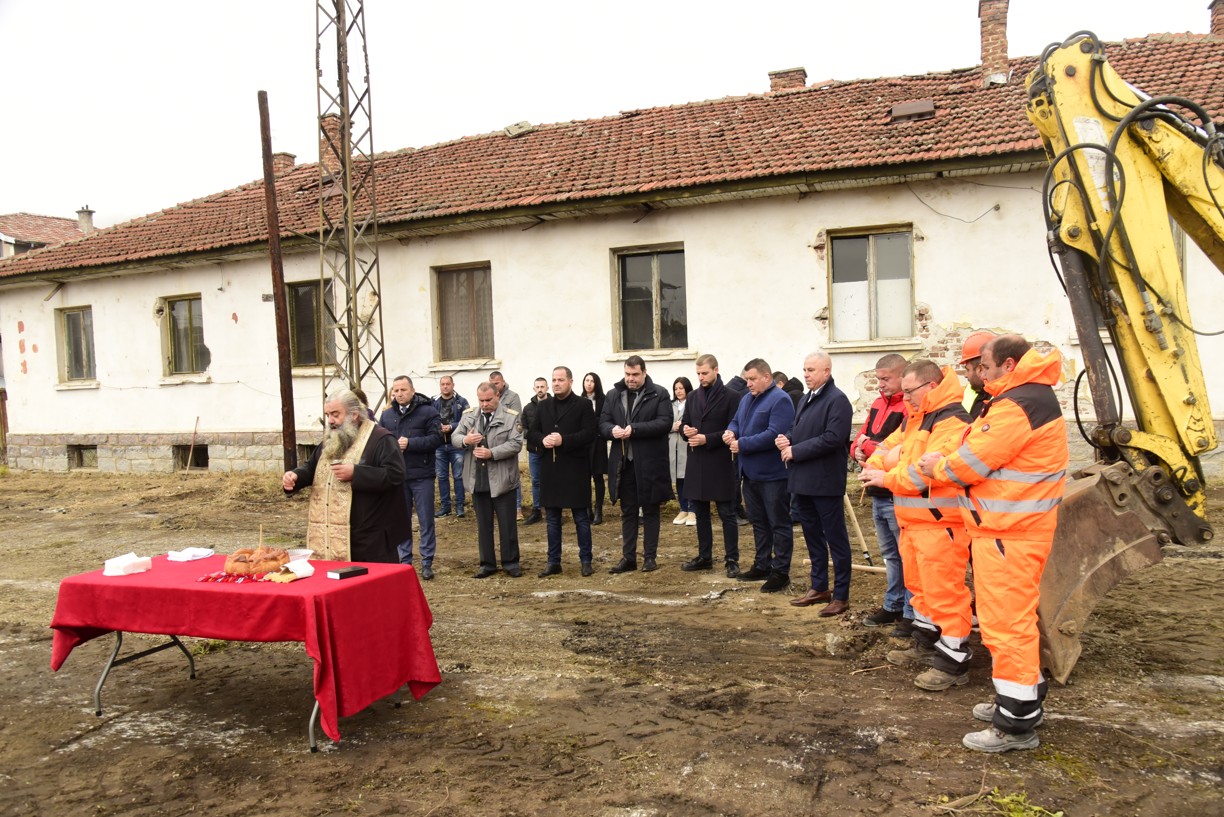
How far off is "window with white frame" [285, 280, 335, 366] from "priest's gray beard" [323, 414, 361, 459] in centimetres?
1075

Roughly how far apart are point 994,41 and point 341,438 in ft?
42.7

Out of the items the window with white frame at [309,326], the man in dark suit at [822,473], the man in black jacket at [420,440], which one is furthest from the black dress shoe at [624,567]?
the window with white frame at [309,326]

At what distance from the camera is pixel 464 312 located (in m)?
15.2

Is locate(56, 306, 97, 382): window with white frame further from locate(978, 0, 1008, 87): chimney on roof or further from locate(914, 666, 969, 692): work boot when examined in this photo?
locate(914, 666, 969, 692): work boot

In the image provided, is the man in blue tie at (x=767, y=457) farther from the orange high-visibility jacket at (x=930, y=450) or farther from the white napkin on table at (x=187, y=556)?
the white napkin on table at (x=187, y=556)

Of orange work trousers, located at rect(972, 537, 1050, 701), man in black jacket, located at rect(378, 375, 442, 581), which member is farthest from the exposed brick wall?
orange work trousers, located at rect(972, 537, 1050, 701)

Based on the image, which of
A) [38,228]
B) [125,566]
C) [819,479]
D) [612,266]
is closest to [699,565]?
[819,479]

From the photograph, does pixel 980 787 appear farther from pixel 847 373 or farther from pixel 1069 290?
pixel 847 373

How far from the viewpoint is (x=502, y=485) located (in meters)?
8.20

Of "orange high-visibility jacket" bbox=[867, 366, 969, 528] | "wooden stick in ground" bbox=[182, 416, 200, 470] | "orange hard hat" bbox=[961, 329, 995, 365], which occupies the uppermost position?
"orange hard hat" bbox=[961, 329, 995, 365]

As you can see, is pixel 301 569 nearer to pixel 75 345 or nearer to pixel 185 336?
pixel 185 336

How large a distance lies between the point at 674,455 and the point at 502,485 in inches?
121

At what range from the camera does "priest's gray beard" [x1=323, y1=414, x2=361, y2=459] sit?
5.83 m

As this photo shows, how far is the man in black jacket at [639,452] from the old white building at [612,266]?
16.0 feet
